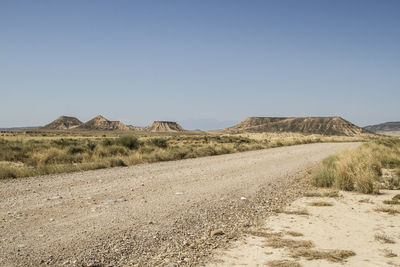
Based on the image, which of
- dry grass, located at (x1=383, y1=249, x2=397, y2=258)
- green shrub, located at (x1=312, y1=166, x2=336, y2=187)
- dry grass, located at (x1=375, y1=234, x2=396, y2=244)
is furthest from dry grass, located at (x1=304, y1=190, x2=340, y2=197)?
dry grass, located at (x1=383, y1=249, x2=397, y2=258)

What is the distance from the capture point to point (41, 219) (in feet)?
18.9

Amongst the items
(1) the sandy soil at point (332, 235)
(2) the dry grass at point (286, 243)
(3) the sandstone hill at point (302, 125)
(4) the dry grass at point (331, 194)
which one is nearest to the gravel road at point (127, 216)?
(1) the sandy soil at point (332, 235)

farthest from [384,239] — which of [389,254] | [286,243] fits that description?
[286,243]

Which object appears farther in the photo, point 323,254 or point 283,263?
point 323,254

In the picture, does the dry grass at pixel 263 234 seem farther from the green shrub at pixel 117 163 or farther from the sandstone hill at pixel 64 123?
the sandstone hill at pixel 64 123

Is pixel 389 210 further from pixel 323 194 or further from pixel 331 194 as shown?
pixel 323 194

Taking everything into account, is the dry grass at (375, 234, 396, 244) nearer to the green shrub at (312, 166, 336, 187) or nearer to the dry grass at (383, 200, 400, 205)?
the dry grass at (383, 200, 400, 205)

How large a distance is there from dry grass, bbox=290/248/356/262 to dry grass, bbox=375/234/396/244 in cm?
94

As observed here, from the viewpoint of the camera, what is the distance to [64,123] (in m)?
158

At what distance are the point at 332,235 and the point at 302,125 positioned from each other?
424 ft

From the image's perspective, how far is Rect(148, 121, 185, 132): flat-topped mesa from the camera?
475 ft

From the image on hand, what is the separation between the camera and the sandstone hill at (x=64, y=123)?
15488 cm

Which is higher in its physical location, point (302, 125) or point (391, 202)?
point (302, 125)

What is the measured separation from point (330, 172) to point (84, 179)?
8165 mm
